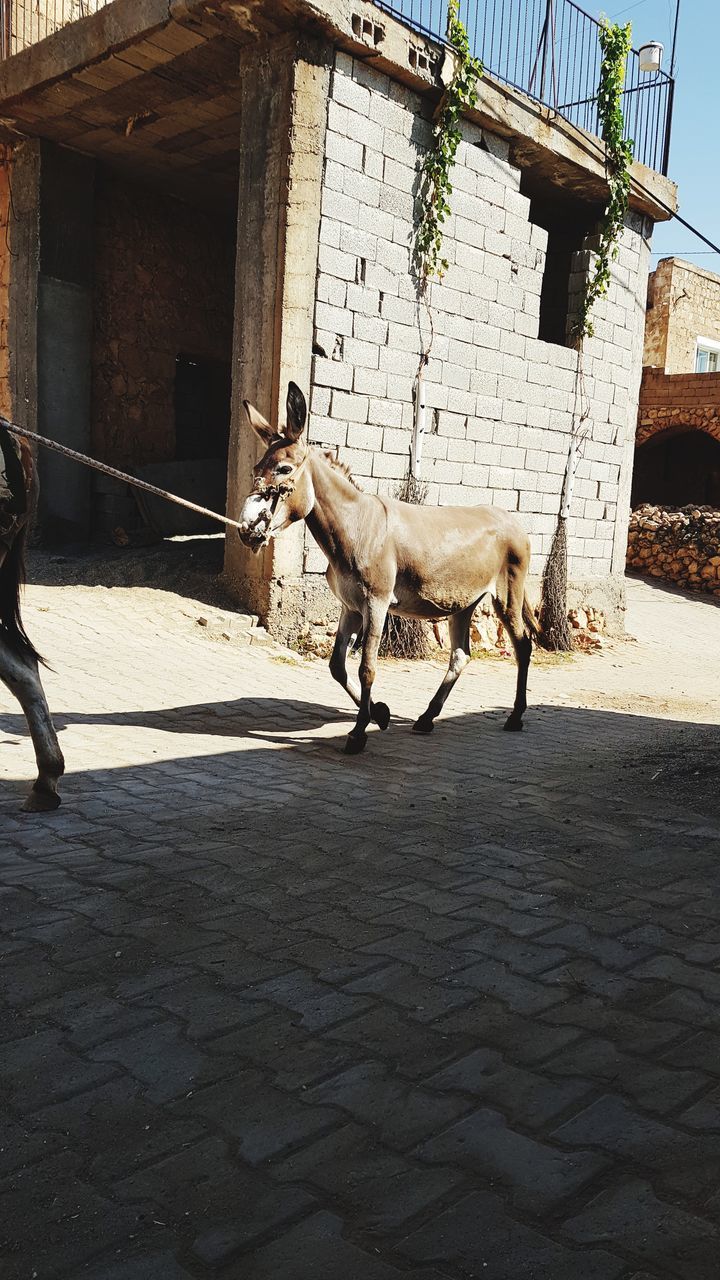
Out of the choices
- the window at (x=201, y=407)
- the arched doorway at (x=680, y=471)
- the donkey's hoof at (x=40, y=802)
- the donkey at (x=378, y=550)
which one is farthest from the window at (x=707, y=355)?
the donkey's hoof at (x=40, y=802)

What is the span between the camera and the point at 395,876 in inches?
140

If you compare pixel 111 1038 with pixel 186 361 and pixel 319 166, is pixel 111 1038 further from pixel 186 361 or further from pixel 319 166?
pixel 186 361

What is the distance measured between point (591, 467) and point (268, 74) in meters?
6.34

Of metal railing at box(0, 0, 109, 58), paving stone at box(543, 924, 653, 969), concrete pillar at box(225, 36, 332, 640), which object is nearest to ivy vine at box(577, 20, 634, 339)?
concrete pillar at box(225, 36, 332, 640)

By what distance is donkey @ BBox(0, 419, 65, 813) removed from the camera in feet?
13.5

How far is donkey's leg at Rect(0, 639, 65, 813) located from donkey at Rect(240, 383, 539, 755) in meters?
1.65

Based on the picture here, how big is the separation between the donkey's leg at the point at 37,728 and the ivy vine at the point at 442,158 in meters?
7.20

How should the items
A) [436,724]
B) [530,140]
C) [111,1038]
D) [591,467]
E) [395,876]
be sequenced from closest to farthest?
1. [111,1038]
2. [395,876]
3. [436,724]
4. [530,140]
5. [591,467]

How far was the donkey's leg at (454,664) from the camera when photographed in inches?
251

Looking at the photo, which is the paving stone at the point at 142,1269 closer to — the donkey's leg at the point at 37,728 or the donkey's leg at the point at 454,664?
the donkey's leg at the point at 37,728

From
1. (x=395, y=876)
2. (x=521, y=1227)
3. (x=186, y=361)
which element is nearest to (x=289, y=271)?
(x=186, y=361)

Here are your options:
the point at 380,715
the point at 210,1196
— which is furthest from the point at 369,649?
the point at 210,1196

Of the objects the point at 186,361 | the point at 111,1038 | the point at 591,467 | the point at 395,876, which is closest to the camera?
the point at 111,1038

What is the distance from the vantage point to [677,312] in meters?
23.8
